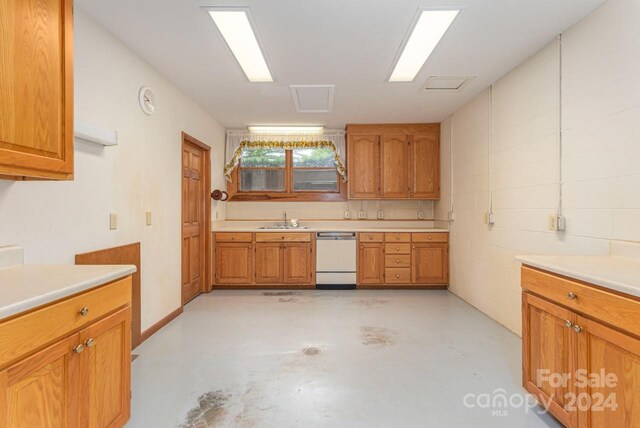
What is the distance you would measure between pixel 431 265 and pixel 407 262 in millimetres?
339

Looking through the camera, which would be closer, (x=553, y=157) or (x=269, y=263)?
(x=553, y=157)

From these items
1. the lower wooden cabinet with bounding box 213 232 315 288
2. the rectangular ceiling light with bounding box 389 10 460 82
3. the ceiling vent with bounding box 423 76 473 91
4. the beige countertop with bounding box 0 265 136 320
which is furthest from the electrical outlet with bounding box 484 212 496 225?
the beige countertop with bounding box 0 265 136 320

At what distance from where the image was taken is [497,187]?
3160mm

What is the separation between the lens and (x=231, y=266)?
4453 millimetres

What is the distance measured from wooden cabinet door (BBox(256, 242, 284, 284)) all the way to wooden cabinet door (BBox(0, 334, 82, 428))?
3.25 m

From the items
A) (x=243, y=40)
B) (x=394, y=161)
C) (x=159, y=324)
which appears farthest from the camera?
(x=394, y=161)

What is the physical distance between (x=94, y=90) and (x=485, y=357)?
135 inches

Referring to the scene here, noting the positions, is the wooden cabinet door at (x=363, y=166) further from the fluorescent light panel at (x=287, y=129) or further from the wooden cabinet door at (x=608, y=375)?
the wooden cabinet door at (x=608, y=375)

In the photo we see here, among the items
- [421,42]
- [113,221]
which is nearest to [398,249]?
[421,42]

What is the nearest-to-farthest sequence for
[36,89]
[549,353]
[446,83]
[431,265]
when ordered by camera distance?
[36,89] < [549,353] < [446,83] < [431,265]

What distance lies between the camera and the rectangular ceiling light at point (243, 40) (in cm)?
A: 213

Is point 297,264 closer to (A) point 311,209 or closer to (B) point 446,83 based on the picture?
(A) point 311,209

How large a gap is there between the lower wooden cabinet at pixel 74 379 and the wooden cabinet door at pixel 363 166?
366 cm

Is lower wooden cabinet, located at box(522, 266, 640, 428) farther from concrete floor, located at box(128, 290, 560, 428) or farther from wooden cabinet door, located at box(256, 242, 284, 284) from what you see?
wooden cabinet door, located at box(256, 242, 284, 284)
